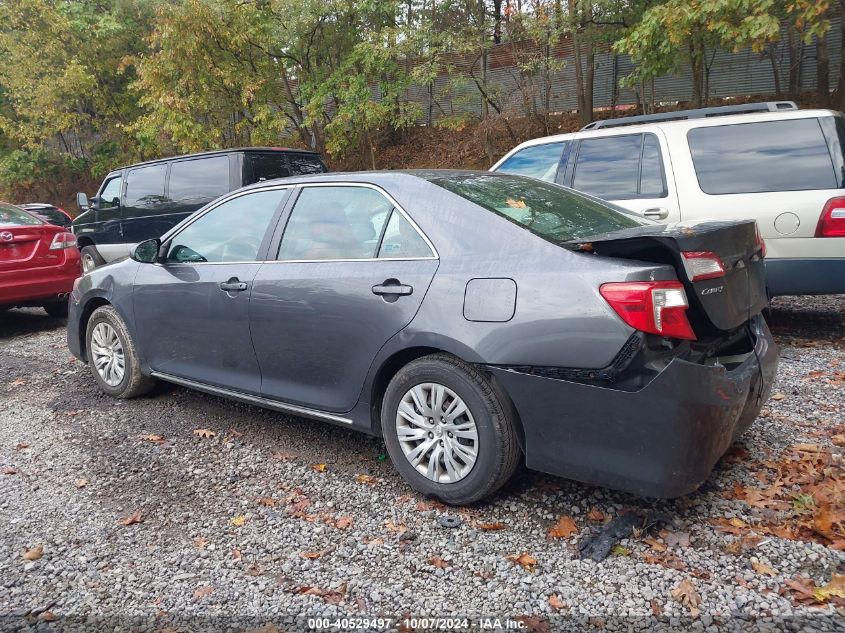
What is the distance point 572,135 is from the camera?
6219 millimetres

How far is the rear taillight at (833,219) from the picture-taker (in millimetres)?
4891

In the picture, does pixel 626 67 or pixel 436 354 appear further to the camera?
pixel 626 67

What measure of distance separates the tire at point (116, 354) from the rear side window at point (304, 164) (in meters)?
4.31

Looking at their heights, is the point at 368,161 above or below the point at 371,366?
above

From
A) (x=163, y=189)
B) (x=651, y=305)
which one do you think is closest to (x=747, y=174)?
(x=651, y=305)

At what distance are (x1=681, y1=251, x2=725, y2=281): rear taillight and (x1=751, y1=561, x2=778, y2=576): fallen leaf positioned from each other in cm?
118

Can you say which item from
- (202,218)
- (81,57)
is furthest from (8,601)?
(81,57)

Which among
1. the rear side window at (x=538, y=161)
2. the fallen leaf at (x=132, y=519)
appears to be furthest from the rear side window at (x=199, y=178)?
the fallen leaf at (x=132, y=519)

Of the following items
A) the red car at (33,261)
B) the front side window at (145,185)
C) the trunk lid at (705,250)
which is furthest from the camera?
the front side window at (145,185)

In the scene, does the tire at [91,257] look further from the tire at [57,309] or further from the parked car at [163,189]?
the tire at [57,309]

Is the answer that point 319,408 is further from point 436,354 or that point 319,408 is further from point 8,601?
point 8,601

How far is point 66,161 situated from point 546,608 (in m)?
27.4

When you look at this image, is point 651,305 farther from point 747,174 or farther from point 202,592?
point 747,174

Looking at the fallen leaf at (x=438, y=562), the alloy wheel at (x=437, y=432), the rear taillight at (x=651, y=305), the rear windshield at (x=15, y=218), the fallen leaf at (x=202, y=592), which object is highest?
the rear windshield at (x=15, y=218)
